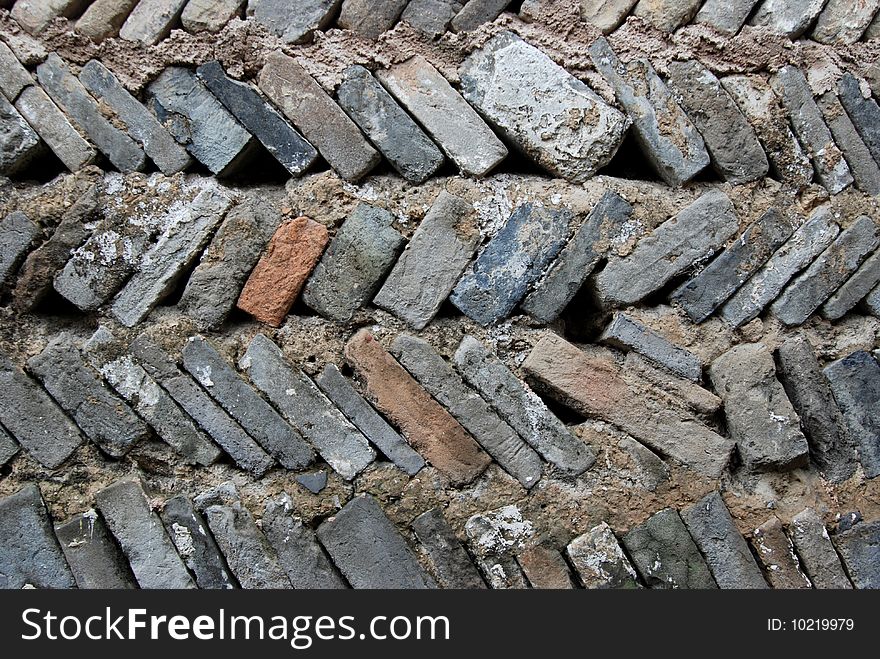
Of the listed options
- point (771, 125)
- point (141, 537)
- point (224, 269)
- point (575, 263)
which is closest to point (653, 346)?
point (575, 263)

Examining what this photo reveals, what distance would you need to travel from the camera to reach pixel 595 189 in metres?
1.90

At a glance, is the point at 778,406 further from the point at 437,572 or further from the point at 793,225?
the point at 437,572

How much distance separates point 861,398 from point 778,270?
0.36 m

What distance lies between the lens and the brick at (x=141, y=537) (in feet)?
5.78

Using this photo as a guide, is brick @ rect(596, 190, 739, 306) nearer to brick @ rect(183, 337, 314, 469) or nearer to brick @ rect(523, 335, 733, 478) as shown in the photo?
brick @ rect(523, 335, 733, 478)

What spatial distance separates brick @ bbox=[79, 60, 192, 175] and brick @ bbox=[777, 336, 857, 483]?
1517 mm

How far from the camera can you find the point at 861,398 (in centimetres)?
188

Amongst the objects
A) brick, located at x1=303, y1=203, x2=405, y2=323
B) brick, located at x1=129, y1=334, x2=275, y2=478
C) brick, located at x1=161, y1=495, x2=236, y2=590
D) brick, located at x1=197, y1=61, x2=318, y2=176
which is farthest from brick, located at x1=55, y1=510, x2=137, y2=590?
brick, located at x1=197, y1=61, x2=318, y2=176

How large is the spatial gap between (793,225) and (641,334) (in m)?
0.46

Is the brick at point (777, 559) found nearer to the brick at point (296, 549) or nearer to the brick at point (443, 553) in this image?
the brick at point (443, 553)

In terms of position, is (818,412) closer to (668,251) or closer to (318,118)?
(668,251)

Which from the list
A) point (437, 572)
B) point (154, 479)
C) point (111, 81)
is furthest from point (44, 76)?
point (437, 572)

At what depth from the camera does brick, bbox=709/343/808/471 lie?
1.83 meters

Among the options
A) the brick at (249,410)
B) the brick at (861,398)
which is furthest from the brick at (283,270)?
the brick at (861,398)
